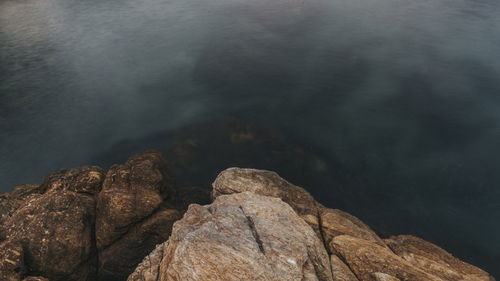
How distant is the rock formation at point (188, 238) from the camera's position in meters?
11.5

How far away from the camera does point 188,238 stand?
38.5ft

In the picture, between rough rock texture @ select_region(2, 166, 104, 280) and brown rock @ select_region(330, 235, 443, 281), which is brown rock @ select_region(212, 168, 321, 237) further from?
rough rock texture @ select_region(2, 166, 104, 280)

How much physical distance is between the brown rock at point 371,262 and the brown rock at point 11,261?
1770 centimetres

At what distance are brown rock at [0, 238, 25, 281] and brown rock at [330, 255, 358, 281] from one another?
664 inches

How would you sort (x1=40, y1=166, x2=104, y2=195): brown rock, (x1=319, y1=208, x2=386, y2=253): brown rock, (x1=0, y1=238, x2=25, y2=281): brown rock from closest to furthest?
1. (x1=0, y1=238, x2=25, y2=281): brown rock
2. (x1=319, y1=208, x2=386, y2=253): brown rock
3. (x1=40, y1=166, x2=104, y2=195): brown rock

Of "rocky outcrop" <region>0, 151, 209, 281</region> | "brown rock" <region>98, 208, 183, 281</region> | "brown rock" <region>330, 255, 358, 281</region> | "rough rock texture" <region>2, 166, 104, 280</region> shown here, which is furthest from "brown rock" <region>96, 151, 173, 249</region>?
"brown rock" <region>330, 255, 358, 281</region>

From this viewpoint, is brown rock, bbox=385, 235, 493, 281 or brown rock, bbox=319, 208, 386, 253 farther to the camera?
brown rock, bbox=319, 208, 386, 253

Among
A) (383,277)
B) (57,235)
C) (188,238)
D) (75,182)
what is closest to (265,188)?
(188,238)

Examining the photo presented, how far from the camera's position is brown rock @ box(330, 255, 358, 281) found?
41.3 feet

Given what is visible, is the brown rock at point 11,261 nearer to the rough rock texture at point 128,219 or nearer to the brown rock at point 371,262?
the rough rock texture at point 128,219

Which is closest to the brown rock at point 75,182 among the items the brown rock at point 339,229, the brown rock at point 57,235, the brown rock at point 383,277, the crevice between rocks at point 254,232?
the brown rock at point 57,235

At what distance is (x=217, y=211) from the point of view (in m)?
14.4

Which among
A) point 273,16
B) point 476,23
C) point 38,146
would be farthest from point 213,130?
point 476,23

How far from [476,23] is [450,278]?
345 feet
